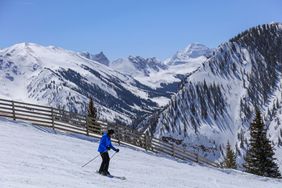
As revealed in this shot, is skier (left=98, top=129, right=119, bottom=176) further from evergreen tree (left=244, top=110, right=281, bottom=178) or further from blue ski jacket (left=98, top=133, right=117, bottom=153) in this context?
evergreen tree (left=244, top=110, right=281, bottom=178)

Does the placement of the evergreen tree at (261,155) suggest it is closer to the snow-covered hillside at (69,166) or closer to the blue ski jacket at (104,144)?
the snow-covered hillside at (69,166)

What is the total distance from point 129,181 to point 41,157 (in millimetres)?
4773

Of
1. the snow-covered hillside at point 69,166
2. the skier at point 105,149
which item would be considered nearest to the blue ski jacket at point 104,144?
the skier at point 105,149

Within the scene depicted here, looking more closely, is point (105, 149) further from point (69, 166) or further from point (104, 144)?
point (69, 166)

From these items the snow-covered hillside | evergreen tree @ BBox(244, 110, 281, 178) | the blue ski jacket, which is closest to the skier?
the blue ski jacket

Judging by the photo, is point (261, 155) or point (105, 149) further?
point (261, 155)

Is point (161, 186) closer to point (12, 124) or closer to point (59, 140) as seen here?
point (59, 140)

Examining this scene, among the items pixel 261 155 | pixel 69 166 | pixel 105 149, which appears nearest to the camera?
pixel 105 149

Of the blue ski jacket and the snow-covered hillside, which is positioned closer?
the snow-covered hillside

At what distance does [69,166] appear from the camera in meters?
21.6

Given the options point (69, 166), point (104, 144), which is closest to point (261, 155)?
point (69, 166)

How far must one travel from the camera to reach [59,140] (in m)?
30.9

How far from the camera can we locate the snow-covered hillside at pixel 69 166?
55.6 feet

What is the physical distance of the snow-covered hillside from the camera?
16953 millimetres
